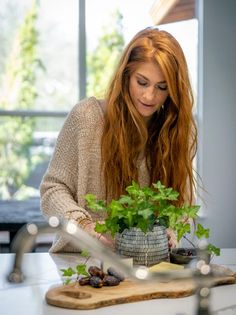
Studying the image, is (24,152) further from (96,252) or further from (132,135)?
(96,252)

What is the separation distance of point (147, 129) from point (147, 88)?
208 millimetres

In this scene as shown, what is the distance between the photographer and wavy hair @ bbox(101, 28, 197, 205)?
202 cm

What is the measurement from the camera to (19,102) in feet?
16.0

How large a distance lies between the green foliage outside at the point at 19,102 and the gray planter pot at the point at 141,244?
3.37 m

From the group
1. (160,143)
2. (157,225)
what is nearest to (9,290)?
(157,225)

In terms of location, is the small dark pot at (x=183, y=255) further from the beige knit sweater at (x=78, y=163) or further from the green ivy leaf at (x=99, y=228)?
the beige knit sweater at (x=78, y=163)

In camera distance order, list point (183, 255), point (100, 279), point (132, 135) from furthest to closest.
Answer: point (132, 135) → point (183, 255) → point (100, 279)

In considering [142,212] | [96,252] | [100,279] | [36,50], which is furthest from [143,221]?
[36,50]

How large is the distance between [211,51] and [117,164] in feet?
9.70

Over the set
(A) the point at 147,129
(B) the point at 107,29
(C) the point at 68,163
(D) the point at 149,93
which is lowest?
(C) the point at 68,163

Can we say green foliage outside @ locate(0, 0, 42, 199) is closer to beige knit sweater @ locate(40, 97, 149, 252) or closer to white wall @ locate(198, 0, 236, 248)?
white wall @ locate(198, 0, 236, 248)

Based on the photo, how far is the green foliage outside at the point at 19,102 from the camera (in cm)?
483

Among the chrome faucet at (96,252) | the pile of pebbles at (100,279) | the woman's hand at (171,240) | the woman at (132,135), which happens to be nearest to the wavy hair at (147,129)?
the woman at (132,135)

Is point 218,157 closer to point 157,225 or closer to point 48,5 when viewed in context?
point 48,5
